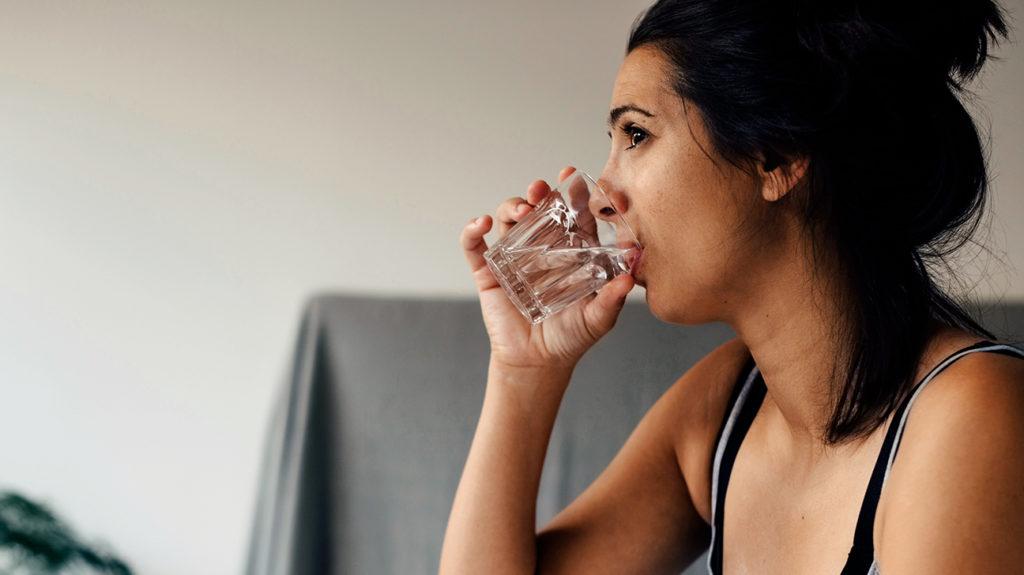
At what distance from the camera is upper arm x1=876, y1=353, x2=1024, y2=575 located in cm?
79

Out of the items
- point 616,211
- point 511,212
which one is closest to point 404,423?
point 511,212

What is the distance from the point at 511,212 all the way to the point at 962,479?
52 centimetres

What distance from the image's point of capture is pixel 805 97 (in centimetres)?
94

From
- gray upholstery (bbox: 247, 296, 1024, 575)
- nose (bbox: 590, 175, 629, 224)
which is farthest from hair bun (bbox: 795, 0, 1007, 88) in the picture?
gray upholstery (bbox: 247, 296, 1024, 575)

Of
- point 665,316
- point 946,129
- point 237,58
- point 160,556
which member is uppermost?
point 237,58

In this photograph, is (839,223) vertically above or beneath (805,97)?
beneath

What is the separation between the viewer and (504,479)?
47.3 inches

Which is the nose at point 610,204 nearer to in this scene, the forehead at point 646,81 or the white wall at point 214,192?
the forehead at point 646,81

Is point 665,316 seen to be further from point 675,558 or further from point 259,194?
point 259,194

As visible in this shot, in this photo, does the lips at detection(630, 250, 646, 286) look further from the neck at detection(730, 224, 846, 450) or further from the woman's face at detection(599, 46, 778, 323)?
the neck at detection(730, 224, 846, 450)

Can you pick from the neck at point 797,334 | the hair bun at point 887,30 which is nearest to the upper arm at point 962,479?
the neck at point 797,334

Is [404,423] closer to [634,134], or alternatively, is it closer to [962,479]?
[634,134]

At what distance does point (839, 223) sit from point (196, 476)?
4.73 feet

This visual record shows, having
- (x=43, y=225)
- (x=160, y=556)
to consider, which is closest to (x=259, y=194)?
(x=43, y=225)
